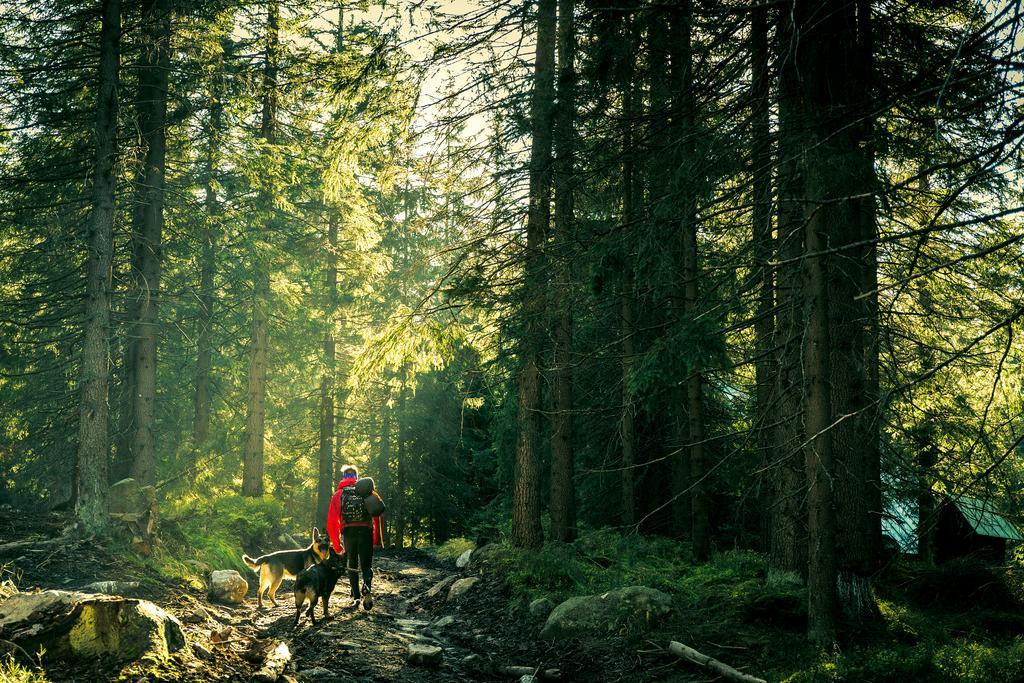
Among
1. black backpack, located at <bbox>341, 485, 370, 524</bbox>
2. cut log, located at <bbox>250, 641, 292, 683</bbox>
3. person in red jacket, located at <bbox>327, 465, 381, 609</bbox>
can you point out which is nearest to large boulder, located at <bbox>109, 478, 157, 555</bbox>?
person in red jacket, located at <bbox>327, 465, 381, 609</bbox>

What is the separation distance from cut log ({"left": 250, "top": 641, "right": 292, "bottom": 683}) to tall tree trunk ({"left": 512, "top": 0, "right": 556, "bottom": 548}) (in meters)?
5.74

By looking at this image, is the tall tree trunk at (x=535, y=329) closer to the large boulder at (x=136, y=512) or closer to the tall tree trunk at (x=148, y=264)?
the large boulder at (x=136, y=512)

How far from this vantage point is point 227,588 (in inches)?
423

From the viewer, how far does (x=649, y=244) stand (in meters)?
7.25

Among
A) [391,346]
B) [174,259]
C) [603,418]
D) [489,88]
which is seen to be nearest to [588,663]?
[391,346]

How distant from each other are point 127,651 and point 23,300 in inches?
472

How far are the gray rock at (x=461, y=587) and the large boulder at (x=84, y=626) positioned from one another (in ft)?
20.1

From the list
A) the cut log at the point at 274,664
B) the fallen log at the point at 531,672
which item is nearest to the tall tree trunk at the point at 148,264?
the cut log at the point at 274,664

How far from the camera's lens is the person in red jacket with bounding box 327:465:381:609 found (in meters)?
11.1

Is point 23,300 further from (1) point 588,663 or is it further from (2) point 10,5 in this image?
(1) point 588,663

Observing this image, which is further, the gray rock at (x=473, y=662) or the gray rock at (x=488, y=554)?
the gray rock at (x=488, y=554)

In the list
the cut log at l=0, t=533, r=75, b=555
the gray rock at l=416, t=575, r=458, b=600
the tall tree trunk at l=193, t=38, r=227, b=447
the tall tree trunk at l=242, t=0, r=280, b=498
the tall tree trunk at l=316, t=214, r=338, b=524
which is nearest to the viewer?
the cut log at l=0, t=533, r=75, b=555

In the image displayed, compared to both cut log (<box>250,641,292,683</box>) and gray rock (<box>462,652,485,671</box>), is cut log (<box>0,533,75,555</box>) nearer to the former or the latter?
cut log (<box>250,641,292,683</box>)

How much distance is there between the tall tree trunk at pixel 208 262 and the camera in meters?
16.1
